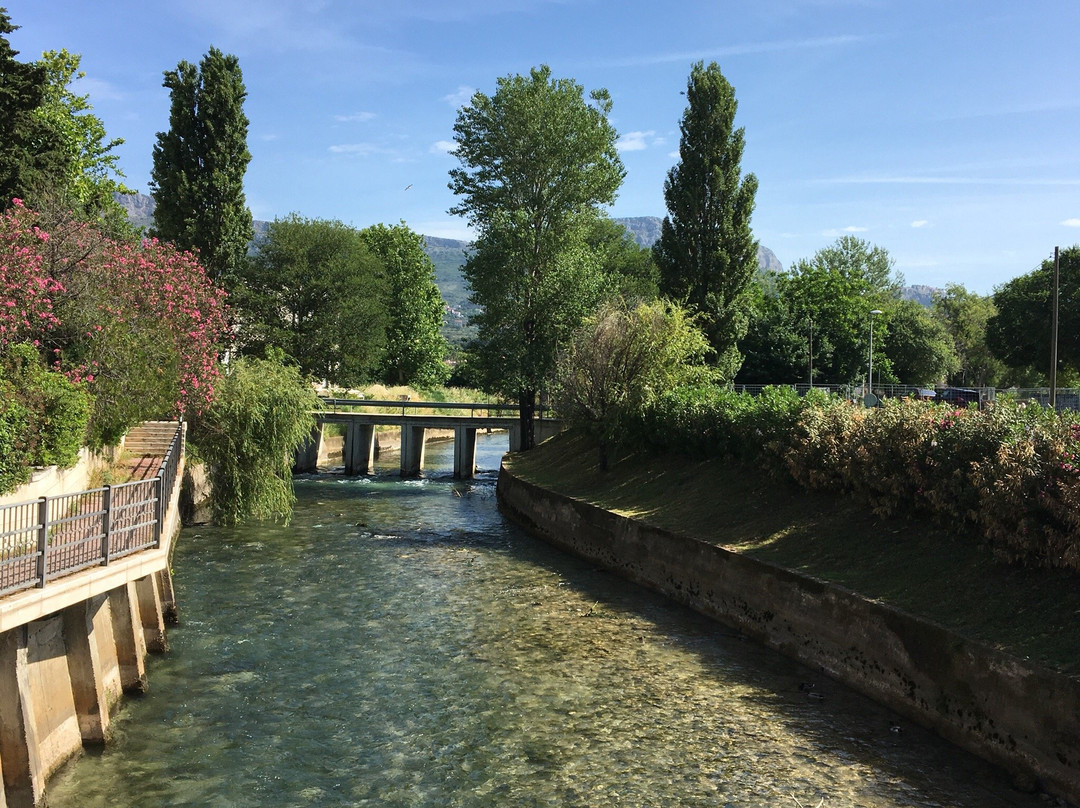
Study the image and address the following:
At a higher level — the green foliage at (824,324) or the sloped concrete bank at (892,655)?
the green foliage at (824,324)

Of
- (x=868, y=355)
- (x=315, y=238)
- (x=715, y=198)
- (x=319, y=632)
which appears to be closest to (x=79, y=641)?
(x=319, y=632)

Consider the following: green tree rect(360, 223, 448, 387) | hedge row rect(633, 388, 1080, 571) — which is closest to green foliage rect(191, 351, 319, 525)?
hedge row rect(633, 388, 1080, 571)

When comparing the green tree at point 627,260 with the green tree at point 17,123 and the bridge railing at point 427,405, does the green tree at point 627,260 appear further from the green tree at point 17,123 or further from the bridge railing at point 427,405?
the green tree at point 17,123

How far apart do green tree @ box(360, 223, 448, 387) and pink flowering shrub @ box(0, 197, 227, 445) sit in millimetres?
54926

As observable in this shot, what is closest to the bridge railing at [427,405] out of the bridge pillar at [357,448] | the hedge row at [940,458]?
the bridge pillar at [357,448]

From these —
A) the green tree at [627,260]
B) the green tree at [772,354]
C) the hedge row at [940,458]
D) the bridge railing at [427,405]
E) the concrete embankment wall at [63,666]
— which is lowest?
the concrete embankment wall at [63,666]

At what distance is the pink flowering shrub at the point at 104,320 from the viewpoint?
70.0 feet

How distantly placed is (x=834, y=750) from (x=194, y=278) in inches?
1055

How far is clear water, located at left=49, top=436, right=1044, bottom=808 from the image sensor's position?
11422mm

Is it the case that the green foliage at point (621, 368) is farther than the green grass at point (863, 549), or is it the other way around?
the green foliage at point (621, 368)

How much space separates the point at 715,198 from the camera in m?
46.4

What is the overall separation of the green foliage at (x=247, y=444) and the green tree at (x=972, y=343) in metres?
83.9

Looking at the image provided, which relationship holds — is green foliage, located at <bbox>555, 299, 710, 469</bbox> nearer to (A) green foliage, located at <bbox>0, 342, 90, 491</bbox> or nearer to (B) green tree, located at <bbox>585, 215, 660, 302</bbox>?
(A) green foliage, located at <bbox>0, 342, 90, 491</bbox>

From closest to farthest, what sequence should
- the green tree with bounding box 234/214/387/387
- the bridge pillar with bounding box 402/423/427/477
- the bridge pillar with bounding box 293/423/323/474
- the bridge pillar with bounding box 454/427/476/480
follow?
the bridge pillar with bounding box 402/423/427/477 → the bridge pillar with bounding box 454/427/476/480 → the bridge pillar with bounding box 293/423/323/474 → the green tree with bounding box 234/214/387/387
